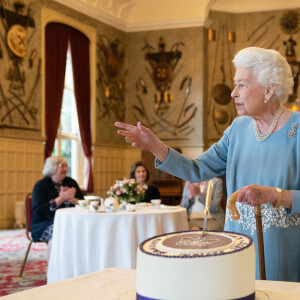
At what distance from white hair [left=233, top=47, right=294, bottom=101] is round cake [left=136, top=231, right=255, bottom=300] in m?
1.03

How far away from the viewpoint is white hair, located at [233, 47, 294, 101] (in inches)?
79.7

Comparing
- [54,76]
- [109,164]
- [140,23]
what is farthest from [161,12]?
[109,164]

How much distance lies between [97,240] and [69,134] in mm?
8369

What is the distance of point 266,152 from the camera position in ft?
6.75

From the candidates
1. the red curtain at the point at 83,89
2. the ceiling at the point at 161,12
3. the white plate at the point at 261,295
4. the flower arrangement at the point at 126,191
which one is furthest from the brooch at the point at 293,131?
the ceiling at the point at 161,12

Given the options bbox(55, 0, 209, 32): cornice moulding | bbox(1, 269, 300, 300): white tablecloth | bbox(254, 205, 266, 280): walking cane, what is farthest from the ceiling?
bbox(1, 269, 300, 300): white tablecloth

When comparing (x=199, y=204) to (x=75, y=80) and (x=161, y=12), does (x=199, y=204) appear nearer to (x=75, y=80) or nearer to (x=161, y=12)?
(x=75, y=80)

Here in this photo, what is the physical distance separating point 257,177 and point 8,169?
31.4 feet

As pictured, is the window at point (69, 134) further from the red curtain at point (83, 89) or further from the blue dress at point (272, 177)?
the blue dress at point (272, 177)

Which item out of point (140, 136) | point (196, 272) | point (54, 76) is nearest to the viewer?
point (196, 272)

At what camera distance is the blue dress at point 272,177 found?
2.00 m

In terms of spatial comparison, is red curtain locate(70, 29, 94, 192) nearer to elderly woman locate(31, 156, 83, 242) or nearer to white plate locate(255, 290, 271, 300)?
elderly woman locate(31, 156, 83, 242)

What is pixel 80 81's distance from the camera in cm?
1353

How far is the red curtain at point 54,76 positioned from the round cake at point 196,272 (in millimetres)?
11300
